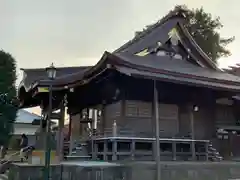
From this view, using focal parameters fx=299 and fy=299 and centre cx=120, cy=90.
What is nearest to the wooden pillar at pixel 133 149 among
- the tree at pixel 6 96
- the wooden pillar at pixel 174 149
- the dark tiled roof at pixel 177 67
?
the wooden pillar at pixel 174 149

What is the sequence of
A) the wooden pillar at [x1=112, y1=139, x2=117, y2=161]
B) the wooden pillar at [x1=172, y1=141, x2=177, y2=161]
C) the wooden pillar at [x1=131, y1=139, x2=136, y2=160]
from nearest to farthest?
the wooden pillar at [x1=112, y1=139, x2=117, y2=161] → the wooden pillar at [x1=131, y1=139, x2=136, y2=160] → the wooden pillar at [x1=172, y1=141, x2=177, y2=161]

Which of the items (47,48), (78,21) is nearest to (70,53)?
(47,48)

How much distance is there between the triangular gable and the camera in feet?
42.0

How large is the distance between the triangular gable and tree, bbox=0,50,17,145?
8707 millimetres

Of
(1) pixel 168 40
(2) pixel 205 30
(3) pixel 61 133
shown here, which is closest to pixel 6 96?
(3) pixel 61 133

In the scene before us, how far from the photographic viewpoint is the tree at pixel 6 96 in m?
18.2

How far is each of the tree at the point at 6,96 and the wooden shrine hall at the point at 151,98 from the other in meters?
4.57

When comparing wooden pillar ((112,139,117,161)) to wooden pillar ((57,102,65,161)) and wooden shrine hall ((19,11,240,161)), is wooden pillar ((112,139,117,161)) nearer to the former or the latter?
wooden shrine hall ((19,11,240,161))

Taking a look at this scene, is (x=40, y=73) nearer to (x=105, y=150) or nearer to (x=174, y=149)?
(x=105, y=150)

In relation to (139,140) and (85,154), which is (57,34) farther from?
(139,140)

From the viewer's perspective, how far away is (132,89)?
1095cm

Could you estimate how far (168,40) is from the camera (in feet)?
43.1

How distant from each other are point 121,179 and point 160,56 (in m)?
6.46

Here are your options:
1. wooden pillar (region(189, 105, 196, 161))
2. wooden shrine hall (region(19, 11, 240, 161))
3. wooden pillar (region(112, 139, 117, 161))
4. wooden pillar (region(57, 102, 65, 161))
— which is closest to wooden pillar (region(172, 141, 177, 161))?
wooden shrine hall (region(19, 11, 240, 161))
